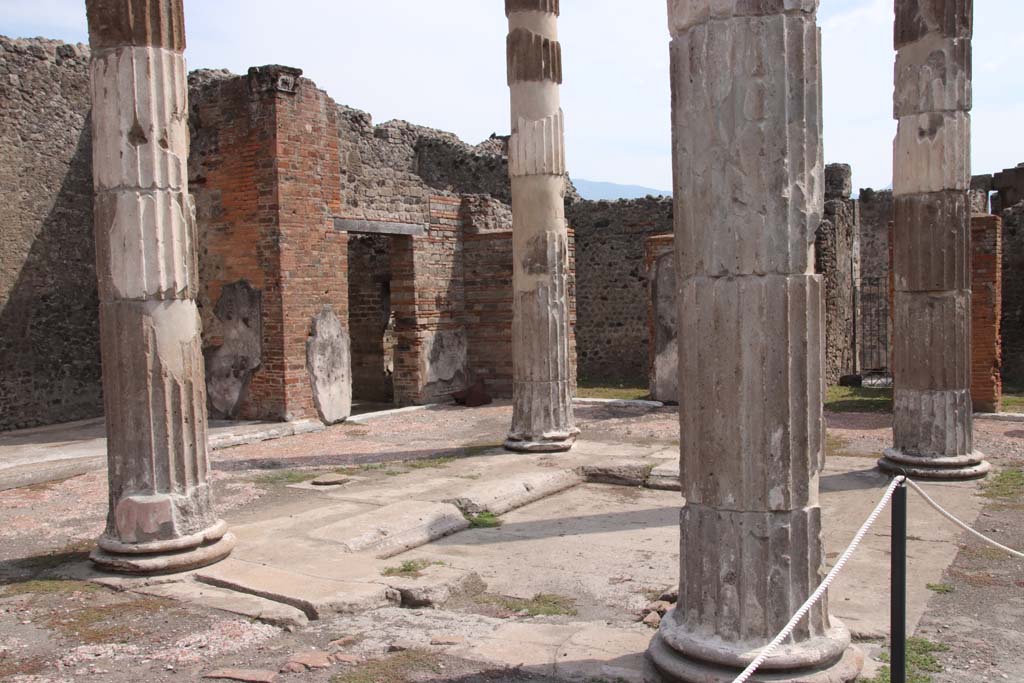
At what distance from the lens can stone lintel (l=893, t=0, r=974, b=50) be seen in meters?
7.45

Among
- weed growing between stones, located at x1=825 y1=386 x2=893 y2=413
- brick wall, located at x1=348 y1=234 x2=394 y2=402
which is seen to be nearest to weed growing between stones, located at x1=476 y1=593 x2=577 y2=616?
weed growing between stones, located at x1=825 y1=386 x2=893 y2=413

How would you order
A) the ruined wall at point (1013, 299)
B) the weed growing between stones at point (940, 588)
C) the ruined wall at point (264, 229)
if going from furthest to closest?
the ruined wall at point (1013, 299)
the ruined wall at point (264, 229)
the weed growing between stones at point (940, 588)

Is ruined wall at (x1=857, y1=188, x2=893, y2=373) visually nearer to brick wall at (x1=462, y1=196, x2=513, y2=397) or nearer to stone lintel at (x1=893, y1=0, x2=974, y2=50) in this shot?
brick wall at (x1=462, y1=196, x2=513, y2=397)

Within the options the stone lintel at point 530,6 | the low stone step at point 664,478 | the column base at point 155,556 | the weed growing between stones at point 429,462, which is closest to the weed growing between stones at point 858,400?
the low stone step at point 664,478

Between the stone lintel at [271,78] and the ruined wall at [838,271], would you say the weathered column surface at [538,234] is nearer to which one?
the stone lintel at [271,78]

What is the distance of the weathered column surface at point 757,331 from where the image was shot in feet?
10.7

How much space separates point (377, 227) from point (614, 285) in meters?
6.59

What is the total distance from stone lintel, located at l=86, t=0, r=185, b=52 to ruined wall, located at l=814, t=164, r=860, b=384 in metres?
11.3

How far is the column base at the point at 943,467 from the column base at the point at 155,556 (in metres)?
5.47

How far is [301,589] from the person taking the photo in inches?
184

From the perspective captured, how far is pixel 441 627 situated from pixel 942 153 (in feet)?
19.1

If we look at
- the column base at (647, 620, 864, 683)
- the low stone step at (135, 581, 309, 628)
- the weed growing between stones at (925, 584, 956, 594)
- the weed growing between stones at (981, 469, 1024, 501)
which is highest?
the column base at (647, 620, 864, 683)

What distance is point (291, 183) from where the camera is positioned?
11.0 m

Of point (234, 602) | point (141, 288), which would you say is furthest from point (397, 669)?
point (141, 288)
